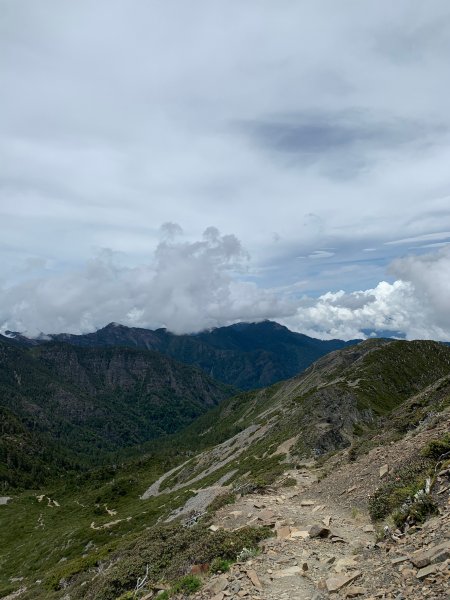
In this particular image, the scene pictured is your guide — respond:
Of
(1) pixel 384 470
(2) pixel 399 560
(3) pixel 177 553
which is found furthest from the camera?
(1) pixel 384 470

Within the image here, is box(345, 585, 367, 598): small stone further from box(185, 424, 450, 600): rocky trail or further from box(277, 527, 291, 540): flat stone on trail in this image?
box(277, 527, 291, 540): flat stone on trail

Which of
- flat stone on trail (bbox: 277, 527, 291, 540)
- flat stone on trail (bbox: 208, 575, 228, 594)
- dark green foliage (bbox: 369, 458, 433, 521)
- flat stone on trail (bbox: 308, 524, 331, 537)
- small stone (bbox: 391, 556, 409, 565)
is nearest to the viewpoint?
small stone (bbox: 391, 556, 409, 565)

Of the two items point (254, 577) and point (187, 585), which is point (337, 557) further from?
point (187, 585)

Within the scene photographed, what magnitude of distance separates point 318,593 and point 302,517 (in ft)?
36.3

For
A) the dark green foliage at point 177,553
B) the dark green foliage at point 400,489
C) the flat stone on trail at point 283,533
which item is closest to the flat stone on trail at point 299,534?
the flat stone on trail at point 283,533

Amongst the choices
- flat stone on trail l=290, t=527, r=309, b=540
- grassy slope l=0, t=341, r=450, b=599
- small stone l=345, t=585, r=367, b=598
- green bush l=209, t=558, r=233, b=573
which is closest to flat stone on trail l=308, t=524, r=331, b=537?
flat stone on trail l=290, t=527, r=309, b=540

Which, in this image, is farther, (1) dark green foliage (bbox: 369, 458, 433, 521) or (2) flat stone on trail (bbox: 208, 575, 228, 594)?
(1) dark green foliage (bbox: 369, 458, 433, 521)

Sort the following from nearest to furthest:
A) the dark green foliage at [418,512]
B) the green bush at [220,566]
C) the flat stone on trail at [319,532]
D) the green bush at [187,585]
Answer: the dark green foliage at [418,512], the green bush at [187,585], the green bush at [220,566], the flat stone on trail at [319,532]

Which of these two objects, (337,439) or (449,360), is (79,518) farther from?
(449,360)

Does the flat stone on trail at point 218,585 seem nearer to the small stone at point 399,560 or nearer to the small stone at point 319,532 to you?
the small stone at point 319,532

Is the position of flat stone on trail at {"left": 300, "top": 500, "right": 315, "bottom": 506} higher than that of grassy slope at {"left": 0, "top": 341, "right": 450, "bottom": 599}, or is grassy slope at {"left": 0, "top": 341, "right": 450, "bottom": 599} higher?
flat stone on trail at {"left": 300, "top": 500, "right": 315, "bottom": 506}

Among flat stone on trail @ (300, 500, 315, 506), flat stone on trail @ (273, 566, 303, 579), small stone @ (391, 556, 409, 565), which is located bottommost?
flat stone on trail @ (300, 500, 315, 506)

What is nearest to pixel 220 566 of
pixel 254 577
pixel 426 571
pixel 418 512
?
pixel 254 577

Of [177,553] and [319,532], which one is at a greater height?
[319,532]
